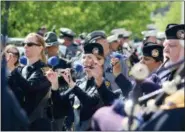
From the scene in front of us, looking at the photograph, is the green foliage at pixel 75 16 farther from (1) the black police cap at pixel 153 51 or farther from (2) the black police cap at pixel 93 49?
(2) the black police cap at pixel 93 49

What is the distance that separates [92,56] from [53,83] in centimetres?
47

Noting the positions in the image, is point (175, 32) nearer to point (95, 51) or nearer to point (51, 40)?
point (95, 51)

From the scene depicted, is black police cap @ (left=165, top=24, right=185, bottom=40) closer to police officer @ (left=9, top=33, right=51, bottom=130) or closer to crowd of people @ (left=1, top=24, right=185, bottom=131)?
crowd of people @ (left=1, top=24, right=185, bottom=131)

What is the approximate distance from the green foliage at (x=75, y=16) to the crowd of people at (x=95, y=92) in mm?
13502

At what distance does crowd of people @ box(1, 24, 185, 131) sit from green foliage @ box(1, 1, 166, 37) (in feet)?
44.3

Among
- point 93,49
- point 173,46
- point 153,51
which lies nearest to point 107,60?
point 153,51

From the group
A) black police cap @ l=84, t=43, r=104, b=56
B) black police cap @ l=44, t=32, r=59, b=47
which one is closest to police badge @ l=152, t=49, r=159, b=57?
black police cap @ l=84, t=43, r=104, b=56

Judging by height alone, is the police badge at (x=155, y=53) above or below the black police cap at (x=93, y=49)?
below

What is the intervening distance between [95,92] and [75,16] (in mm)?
17534

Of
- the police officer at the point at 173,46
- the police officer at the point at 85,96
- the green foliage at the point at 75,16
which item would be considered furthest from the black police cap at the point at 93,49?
the green foliage at the point at 75,16

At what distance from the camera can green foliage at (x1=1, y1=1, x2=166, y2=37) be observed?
22.2 meters

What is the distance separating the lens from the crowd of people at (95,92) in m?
4.35

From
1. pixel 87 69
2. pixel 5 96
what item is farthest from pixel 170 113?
pixel 87 69

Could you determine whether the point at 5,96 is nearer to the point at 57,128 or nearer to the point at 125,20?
the point at 57,128
